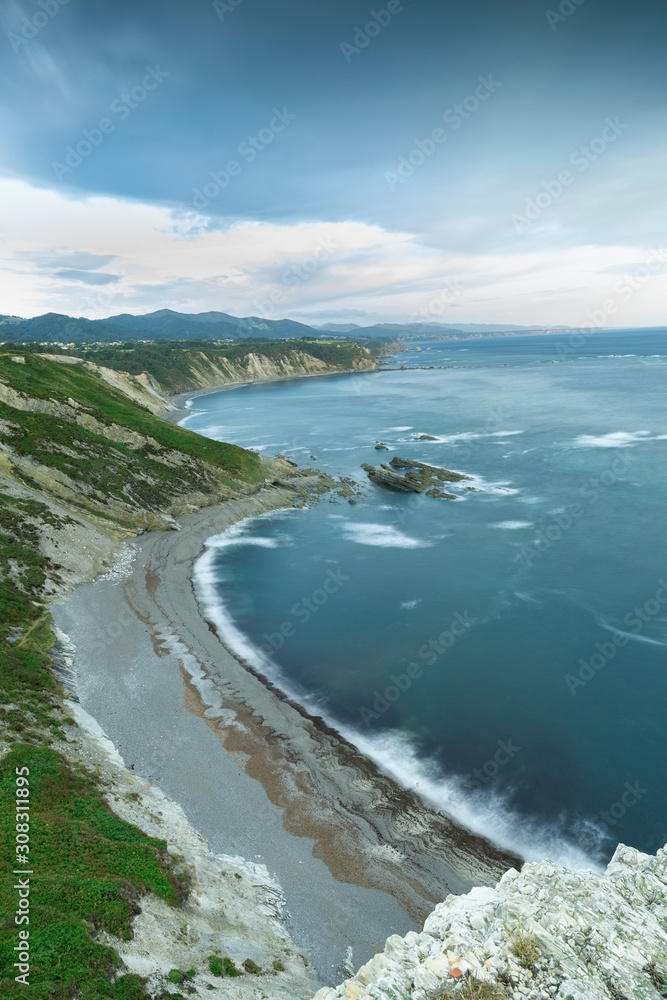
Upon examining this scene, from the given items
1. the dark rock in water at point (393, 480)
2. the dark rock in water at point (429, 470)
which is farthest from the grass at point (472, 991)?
the dark rock in water at point (429, 470)

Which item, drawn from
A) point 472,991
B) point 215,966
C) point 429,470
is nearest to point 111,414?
point 429,470

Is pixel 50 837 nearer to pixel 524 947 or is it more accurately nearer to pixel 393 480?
pixel 524 947

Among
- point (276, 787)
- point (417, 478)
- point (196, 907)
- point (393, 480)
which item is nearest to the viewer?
point (196, 907)

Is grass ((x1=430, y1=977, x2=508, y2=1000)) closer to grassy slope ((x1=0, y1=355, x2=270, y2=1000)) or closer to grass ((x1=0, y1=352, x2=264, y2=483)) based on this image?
grassy slope ((x1=0, y1=355, x2=270, y2=1000))

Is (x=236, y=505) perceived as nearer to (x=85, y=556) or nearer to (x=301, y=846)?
(x=85, y=556)

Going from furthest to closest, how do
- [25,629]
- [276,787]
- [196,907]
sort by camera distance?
[25,629] → [276,787] → [196,907]

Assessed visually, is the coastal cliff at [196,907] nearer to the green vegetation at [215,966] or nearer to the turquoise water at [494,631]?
the green vegetation at [215,966]

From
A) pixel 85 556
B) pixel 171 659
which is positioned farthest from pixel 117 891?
pixel 85 556
